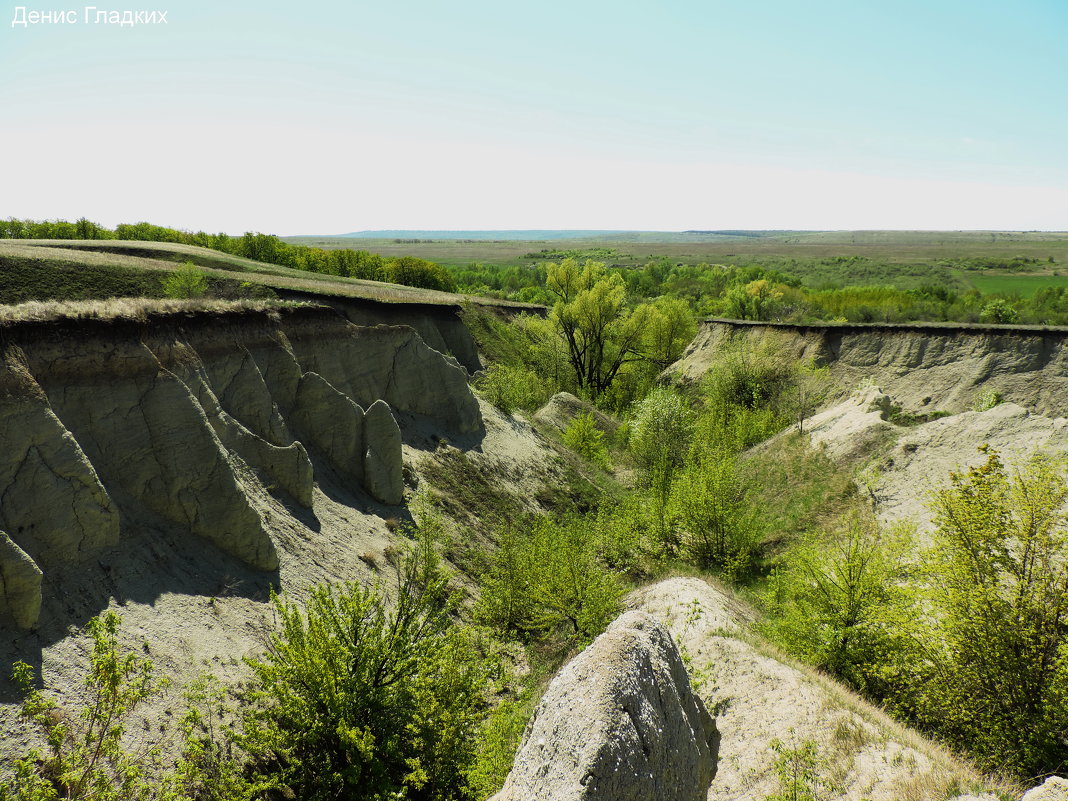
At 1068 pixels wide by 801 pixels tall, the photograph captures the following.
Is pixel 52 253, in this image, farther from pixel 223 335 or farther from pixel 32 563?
pixel 32 563

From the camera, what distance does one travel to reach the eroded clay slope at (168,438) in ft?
42.3

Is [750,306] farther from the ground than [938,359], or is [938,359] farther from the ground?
[750,306]

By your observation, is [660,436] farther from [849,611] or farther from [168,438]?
[168,438]

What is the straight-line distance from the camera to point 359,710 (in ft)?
39.3

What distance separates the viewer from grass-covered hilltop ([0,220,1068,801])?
1104 cm

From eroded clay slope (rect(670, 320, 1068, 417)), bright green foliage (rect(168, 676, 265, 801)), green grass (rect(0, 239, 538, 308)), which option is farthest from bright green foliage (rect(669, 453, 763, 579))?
green grass (rect(0, 239, 538, 308))

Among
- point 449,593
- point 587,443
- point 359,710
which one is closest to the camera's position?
point 359,710

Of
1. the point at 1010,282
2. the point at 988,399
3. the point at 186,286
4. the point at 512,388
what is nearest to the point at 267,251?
the point at 186,286

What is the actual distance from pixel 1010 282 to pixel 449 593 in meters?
157

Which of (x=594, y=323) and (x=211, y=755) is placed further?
(x=594, y=323)

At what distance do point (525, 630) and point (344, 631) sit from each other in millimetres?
9140

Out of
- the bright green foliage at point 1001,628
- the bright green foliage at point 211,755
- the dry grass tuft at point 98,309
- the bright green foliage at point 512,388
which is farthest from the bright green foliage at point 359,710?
the bright green foliage at point 512,388

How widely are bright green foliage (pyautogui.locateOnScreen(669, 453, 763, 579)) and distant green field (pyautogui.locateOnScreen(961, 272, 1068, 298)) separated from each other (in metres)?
116

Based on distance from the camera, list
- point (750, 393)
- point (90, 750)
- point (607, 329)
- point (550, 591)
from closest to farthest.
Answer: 1. point (90, 750)
2. point (550, 591)
3. point (750, 393)
4. point (607, 329)
